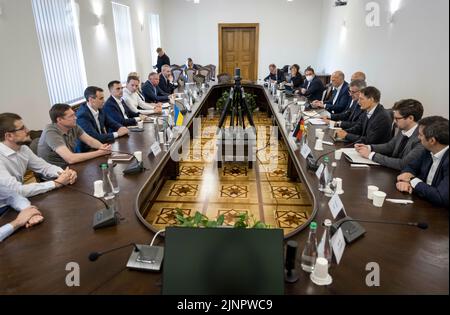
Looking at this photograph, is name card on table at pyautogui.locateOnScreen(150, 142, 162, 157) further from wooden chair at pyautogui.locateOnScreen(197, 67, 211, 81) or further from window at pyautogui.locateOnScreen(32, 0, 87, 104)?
wooden chair at pyautogui.locateOnScreen(197, 67, 211, 81)

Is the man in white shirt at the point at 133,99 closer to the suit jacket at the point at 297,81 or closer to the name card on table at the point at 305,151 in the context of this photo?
the name card on table at the point at 305,151

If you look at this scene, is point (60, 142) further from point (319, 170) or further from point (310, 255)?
point (310, 255)

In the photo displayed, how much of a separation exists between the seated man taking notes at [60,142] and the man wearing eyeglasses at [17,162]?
251mm

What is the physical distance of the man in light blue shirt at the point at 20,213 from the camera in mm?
1404

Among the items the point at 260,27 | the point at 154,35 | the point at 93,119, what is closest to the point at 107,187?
the point at 93,119

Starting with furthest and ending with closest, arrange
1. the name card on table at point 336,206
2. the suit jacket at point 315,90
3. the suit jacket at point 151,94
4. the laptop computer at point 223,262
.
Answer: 1. the suit jacket at point 315,90
2. the suit jacket at point 151,94
3. the name card on table at point 336,206
4. the laptop computer at point 223,262

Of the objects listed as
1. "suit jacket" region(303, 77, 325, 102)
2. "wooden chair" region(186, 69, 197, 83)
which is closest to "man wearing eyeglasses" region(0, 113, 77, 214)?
"suit jacket" region(303, 77, 325, 102)

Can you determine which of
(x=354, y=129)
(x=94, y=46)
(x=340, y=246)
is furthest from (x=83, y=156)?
(x=94, y=46)

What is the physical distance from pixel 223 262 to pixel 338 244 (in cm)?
57

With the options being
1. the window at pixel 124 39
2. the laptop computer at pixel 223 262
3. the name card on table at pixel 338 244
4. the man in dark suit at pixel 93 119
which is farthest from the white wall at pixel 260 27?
the laptop computer at pixel 223 262

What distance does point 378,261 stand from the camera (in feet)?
3.95
